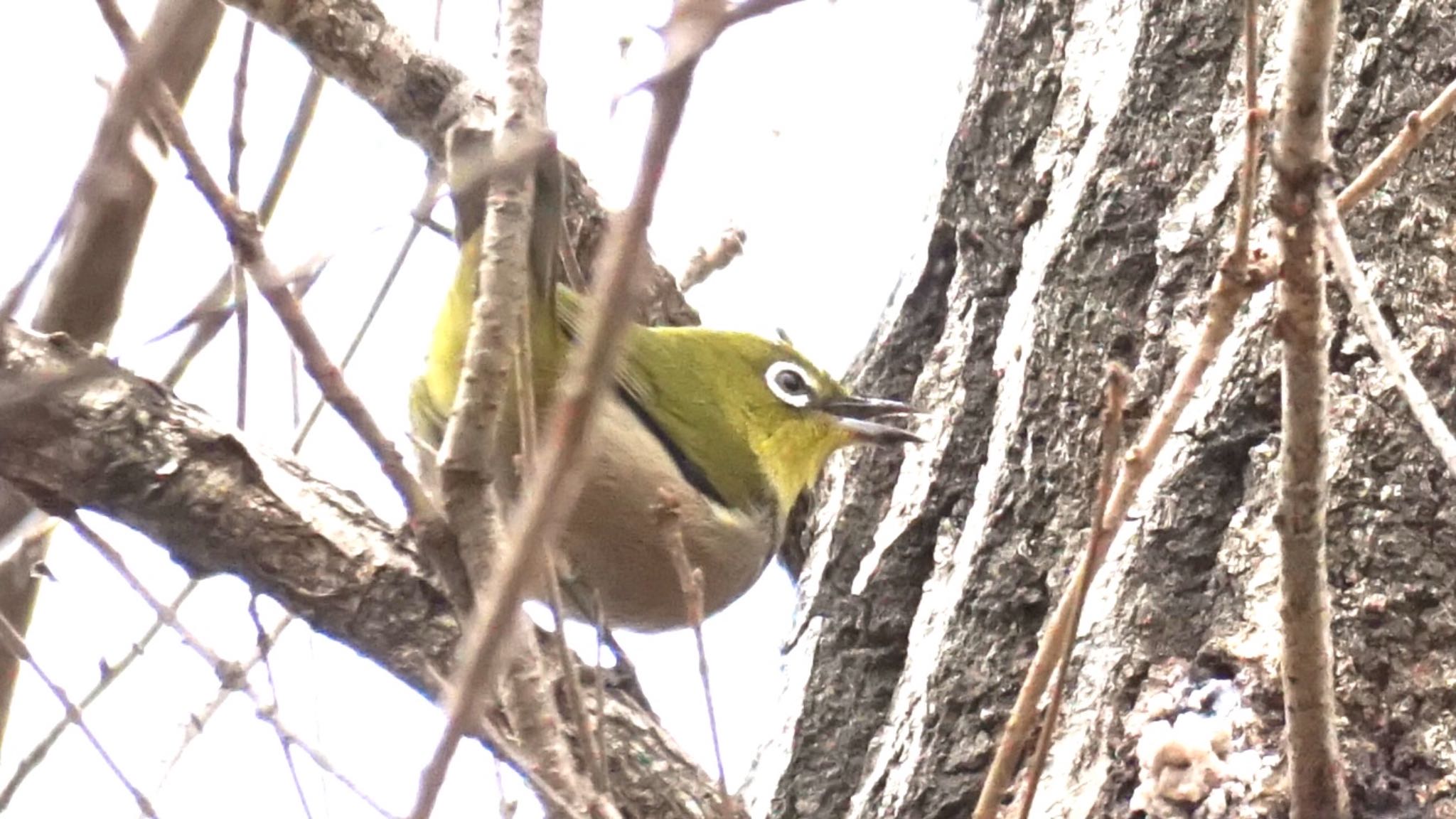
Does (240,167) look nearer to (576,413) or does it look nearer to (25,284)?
(25,284)

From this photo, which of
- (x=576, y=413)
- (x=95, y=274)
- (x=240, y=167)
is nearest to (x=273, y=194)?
(x=95, y=274)

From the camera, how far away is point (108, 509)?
2.65 meters

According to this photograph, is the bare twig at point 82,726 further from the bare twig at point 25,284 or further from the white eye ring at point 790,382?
the white eye ring at point 790,382

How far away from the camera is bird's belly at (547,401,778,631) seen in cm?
385

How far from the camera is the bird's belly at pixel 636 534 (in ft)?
12.6

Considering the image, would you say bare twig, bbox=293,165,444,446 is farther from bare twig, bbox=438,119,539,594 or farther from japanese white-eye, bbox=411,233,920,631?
bare twig, bbox=438,119,539,594

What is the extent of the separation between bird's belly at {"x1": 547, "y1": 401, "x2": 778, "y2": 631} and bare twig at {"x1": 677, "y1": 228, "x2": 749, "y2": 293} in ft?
2.38

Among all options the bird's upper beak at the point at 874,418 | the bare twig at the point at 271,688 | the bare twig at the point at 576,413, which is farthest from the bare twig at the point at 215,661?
the bird's upper beak at the point at 874,418

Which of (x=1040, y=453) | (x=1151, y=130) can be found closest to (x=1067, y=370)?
(x=1040, y=453)

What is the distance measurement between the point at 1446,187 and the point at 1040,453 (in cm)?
88

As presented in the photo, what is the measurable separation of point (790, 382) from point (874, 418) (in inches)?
32.0

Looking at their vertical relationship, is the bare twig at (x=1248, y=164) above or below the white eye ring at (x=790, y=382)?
below

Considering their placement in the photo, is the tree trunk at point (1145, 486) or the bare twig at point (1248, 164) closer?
the bare twig at point (1248, 164)

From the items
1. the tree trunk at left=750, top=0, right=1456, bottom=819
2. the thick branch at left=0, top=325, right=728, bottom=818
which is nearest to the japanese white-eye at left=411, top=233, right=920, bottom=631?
the tree trunk at left=750, top=0, right=1456, bottom=819
